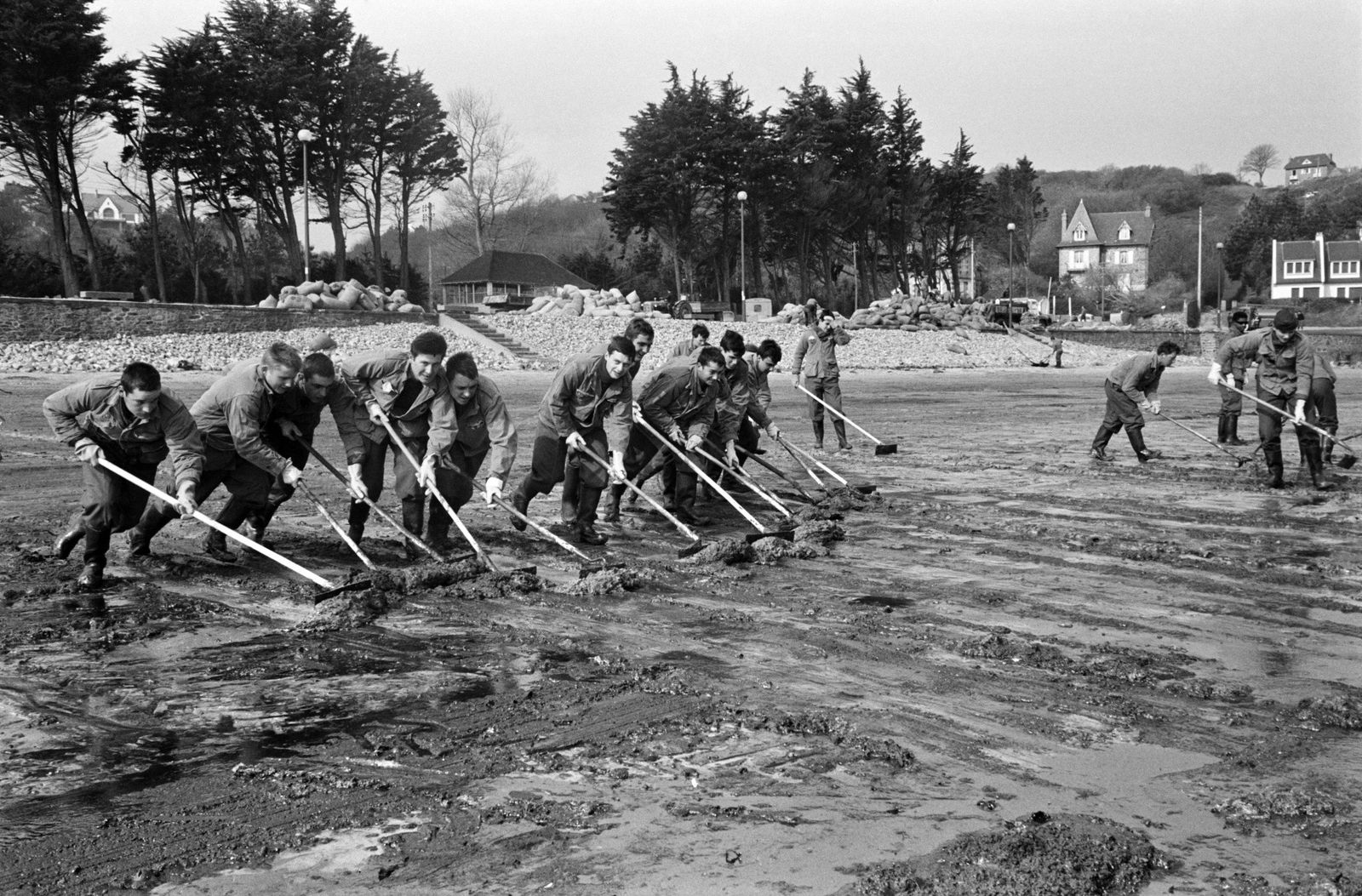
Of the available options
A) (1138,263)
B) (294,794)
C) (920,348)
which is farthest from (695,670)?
(1138,263)

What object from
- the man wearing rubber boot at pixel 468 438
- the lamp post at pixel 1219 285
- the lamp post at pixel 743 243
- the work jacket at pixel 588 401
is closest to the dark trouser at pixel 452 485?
the man wearing rubber boot at pixel 468 438

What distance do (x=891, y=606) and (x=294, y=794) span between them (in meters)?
3.85

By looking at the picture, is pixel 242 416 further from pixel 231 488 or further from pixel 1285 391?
pixel 1285 391

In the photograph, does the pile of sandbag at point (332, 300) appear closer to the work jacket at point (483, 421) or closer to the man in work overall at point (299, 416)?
the man in work overall at point (299, 416)

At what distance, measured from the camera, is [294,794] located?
430 cm

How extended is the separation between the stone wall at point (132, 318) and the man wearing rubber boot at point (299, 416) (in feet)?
81.4

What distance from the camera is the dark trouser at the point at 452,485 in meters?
9.05

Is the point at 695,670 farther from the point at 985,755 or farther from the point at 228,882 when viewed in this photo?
the point at 228,882

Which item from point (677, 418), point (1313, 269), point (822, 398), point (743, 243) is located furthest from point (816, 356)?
point (1313, 269)

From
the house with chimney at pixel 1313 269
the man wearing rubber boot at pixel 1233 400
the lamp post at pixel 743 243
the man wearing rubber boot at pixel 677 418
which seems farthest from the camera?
the house with chimney at pixel 1313 269

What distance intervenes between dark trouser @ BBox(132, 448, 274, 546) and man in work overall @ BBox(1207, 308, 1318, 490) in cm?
913

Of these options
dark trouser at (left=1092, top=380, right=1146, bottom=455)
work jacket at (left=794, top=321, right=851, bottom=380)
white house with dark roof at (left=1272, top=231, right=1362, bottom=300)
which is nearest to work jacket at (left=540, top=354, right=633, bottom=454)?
work jacket at (left=794, top=321, right=851, bottom=380)

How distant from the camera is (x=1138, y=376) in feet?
46.2

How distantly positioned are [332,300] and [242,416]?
103 feet
